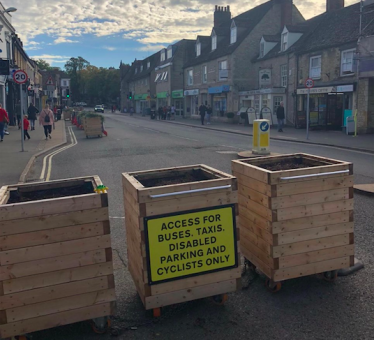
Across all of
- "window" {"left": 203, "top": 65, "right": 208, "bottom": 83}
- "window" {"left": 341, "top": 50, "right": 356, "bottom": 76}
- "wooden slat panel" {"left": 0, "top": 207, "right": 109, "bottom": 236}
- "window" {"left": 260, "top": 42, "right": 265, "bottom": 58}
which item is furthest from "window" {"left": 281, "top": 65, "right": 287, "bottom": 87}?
"wooden slat panel" {"left": 0, "top": 207, "right": 109, "bottom": 236}

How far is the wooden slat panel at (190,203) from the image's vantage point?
12.2ft

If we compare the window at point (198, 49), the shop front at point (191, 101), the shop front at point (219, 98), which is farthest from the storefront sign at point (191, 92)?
the window at point (198, 49)

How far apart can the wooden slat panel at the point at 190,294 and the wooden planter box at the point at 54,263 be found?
1.23ft

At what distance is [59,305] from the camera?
11.6 feet

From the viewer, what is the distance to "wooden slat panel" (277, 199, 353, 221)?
161 inches

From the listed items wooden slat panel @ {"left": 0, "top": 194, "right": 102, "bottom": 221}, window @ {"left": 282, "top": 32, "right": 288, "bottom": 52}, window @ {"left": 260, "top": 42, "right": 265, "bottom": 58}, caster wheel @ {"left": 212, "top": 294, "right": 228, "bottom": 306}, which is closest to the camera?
wooden slat panel @ {"left": 0, "top": 194, "right": 102, "bottom": 221}

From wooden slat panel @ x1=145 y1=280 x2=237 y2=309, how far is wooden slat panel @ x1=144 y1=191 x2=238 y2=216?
77cm

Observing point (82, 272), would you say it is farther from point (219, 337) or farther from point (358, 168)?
point (358, 168)

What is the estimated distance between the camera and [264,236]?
4234 mm

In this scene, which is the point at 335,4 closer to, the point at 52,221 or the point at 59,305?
the point at 52,221

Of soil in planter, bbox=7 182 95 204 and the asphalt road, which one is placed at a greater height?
soil in planter, bbox=7 182 95 204

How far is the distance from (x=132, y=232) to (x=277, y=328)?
160 centimetres

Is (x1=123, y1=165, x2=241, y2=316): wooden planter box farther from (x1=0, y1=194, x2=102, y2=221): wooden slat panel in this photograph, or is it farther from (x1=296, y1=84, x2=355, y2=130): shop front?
(x1=296, y1=84, x2=355, y2=130): shop front

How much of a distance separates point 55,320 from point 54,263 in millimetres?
498
